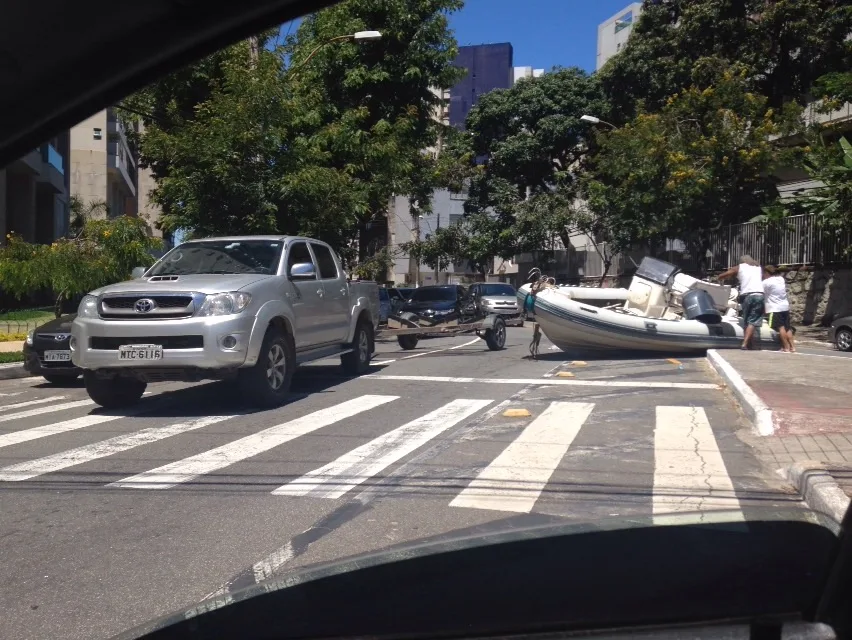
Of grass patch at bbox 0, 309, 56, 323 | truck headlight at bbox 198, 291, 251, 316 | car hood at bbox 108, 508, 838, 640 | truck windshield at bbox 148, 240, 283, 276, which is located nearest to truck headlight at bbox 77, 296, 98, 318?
truck windshield at bbox 148, 240, 283, 276

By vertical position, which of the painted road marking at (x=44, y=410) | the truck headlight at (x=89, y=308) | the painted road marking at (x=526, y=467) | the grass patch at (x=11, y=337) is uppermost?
the truck headlight at (x=89, y=308)

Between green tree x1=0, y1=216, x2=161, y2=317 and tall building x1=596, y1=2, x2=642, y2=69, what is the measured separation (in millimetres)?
46730

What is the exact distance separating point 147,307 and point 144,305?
0.14 ft

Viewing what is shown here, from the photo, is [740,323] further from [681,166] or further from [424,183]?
[424,183]

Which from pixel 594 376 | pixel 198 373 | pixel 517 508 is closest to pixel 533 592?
pixel 517 508

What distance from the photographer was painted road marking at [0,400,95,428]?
1033cm

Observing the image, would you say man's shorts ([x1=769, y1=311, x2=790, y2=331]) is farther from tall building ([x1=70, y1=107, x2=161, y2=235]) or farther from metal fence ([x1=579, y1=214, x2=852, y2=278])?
tall building ([x1=70, y1=107, x2=161, y2=235])

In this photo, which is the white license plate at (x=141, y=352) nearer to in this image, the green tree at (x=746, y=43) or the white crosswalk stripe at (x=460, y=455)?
the white crosswalk stripe at (x=460, y=455)

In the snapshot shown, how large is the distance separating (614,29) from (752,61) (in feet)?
108

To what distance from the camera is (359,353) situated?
14.0 metres

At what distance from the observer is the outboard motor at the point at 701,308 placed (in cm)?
1662

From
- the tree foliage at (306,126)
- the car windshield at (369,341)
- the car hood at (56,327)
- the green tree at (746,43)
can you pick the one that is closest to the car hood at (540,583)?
the car windshield at (369,341)

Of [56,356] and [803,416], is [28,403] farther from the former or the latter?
[803,416]

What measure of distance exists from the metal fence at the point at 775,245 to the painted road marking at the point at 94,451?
17042 millimetres
